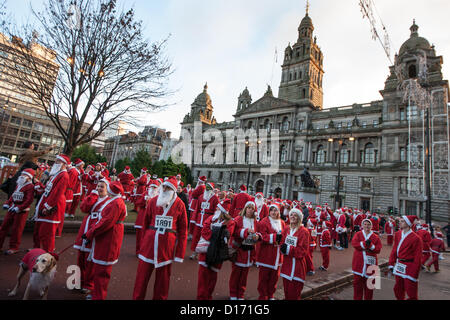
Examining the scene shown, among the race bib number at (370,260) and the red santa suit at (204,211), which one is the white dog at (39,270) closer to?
the red santa suit at (204,211)

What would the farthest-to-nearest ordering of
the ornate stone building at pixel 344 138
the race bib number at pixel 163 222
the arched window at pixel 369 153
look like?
the arched window at pixel 369 153 < the ornate stone building at pixel 344 138 < the race bib number at pixel 163 222

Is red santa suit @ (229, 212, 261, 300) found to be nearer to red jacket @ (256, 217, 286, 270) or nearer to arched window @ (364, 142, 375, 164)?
red jacket @ (256, 217, 286, 270)

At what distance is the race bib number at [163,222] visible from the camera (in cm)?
365

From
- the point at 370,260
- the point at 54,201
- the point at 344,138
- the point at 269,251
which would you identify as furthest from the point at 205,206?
the point at 344,138

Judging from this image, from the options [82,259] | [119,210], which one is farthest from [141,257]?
[82,259]

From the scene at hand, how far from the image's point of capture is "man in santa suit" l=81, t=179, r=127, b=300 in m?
3.45

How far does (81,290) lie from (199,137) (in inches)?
2230

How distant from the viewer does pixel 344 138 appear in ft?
121

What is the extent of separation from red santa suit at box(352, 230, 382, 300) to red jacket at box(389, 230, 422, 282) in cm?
40

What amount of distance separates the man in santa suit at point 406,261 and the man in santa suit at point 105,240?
5.60 m

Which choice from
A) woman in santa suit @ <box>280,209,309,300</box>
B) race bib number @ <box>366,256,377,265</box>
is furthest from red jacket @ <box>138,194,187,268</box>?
race bib number @ <box>366,256,377,265</box>

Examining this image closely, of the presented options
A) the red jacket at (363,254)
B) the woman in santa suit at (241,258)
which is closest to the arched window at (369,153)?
the red jacket at (363,254)

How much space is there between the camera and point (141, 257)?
3.48 meters

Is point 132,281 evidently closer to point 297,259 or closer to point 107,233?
point 107,233
